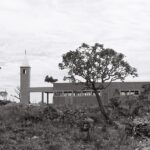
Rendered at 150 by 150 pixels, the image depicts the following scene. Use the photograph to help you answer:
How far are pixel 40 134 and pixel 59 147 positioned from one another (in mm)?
3030

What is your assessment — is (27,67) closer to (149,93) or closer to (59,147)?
(149,93)

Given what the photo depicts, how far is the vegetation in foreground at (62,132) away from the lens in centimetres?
1738

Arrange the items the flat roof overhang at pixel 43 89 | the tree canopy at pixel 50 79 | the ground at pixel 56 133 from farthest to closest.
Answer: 1. the flat roof overhang at pixel 43 89
2. the tree canopy at pixel 50 79
3. the ground at pixel 56 133

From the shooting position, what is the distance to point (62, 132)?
2031 centimetres

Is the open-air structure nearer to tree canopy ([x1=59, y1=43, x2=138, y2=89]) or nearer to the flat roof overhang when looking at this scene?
the flat roof overhang

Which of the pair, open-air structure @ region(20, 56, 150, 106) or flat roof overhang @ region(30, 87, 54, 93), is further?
flat roof overhang @ region(30, 87, 54, 93)

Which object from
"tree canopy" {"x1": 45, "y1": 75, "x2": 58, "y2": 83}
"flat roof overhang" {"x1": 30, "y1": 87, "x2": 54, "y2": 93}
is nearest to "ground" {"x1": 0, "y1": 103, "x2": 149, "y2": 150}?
Result: "tree canopy" {"x1": 45, "y1": 75, "x2": 58, "y2": 83}

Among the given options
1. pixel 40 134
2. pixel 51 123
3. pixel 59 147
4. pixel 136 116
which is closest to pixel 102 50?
pixel 136 116

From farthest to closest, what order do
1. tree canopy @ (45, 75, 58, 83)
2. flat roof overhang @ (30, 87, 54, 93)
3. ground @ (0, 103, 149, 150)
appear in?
1. flat roof overhang @ (30, 87, 54, 93)
2. tree canopy @ (45, 75, 58, 83)
3. ground @ (0, 103, 149, 150)

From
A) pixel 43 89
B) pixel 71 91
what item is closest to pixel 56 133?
pixel 71 91

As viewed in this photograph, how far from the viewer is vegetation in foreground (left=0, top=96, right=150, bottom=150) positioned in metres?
17.4

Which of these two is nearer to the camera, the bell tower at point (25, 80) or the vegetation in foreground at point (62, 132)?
the vegetation in foreground at point (62, 132)

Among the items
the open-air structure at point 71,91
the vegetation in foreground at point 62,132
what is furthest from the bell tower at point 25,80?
the vegetation in foreground at point 62,132

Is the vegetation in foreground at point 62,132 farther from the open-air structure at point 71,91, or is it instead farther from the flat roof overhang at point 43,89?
the flat roof overhang at point 43,89
